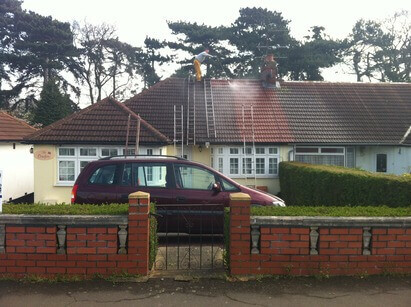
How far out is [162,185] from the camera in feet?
26.3

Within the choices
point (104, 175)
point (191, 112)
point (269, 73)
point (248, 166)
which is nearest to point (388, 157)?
point (248, 166)

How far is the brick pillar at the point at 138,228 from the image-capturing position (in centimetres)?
482

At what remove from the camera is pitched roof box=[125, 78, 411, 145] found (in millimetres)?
18172

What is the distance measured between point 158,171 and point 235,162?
9.92 meters

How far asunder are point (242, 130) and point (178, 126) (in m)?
2.96

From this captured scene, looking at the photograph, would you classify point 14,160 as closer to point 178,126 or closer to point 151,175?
point 178,126

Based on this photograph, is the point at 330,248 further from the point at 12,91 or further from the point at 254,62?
the point at 12,91

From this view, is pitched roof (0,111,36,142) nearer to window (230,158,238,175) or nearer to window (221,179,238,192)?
window (230,158,238,175)

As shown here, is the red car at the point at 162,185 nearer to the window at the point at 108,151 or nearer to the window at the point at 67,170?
the window at the point at 108,151

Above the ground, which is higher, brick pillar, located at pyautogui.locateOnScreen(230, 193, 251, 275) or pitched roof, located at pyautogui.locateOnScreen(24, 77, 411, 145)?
pitched roof, located at pyautogui.locateOnScreen(24, 77, 411, 145)

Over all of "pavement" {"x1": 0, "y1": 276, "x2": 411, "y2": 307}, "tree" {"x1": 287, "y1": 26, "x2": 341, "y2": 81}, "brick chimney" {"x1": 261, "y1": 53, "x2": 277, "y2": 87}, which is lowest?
"pavement" {"x1": 0, "y1": 276, "x2": 411, "y2": 307}

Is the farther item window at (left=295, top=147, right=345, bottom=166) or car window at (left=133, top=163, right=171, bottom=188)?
window at (left=295, top=147, right=345, bottom=166)

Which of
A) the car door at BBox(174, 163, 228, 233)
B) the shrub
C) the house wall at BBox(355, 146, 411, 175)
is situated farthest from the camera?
the house wall at BBox(355, 146, 411, 175)

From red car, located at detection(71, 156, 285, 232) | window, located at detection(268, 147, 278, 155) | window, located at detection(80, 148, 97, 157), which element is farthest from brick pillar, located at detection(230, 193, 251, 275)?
window, located at detection(268, 147, 278, 155)
